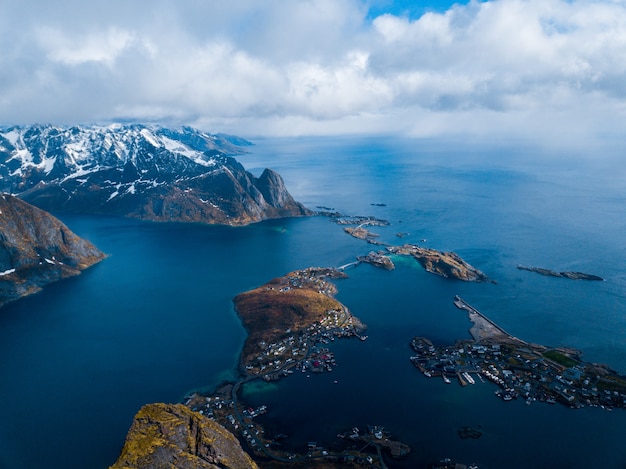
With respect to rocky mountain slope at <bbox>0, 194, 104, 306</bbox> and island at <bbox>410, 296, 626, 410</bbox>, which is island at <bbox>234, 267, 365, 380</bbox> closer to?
island at <bbox>410, 296, 626, 410</bbox>

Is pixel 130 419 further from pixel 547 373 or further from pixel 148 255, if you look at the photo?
pixel 148 255

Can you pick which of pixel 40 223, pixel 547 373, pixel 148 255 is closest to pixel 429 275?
pixel 547 373

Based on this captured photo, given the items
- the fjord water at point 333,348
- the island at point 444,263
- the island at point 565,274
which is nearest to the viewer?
the fjord water at point 333,348

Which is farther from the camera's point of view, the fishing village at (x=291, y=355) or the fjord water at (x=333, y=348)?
the fjord water at (x=333, y=348)

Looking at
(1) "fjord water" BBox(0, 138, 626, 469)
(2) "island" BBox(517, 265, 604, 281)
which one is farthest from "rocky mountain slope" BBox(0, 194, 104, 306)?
(2) "island" BBox(517, 265, 604, 281)

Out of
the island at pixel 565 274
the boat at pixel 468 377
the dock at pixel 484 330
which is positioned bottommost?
the boat at pixel 468 377

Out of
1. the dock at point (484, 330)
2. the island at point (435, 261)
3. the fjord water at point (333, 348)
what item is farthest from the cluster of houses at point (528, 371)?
the island at point (435, 261)

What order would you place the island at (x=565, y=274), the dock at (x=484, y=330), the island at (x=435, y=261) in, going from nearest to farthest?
1. the dock at (x=484, y=330)
2. the island at (x=565, y=274)
3. the island at (x=435, y=261)

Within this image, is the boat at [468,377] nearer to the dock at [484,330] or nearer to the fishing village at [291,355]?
the dock at [484,330]
